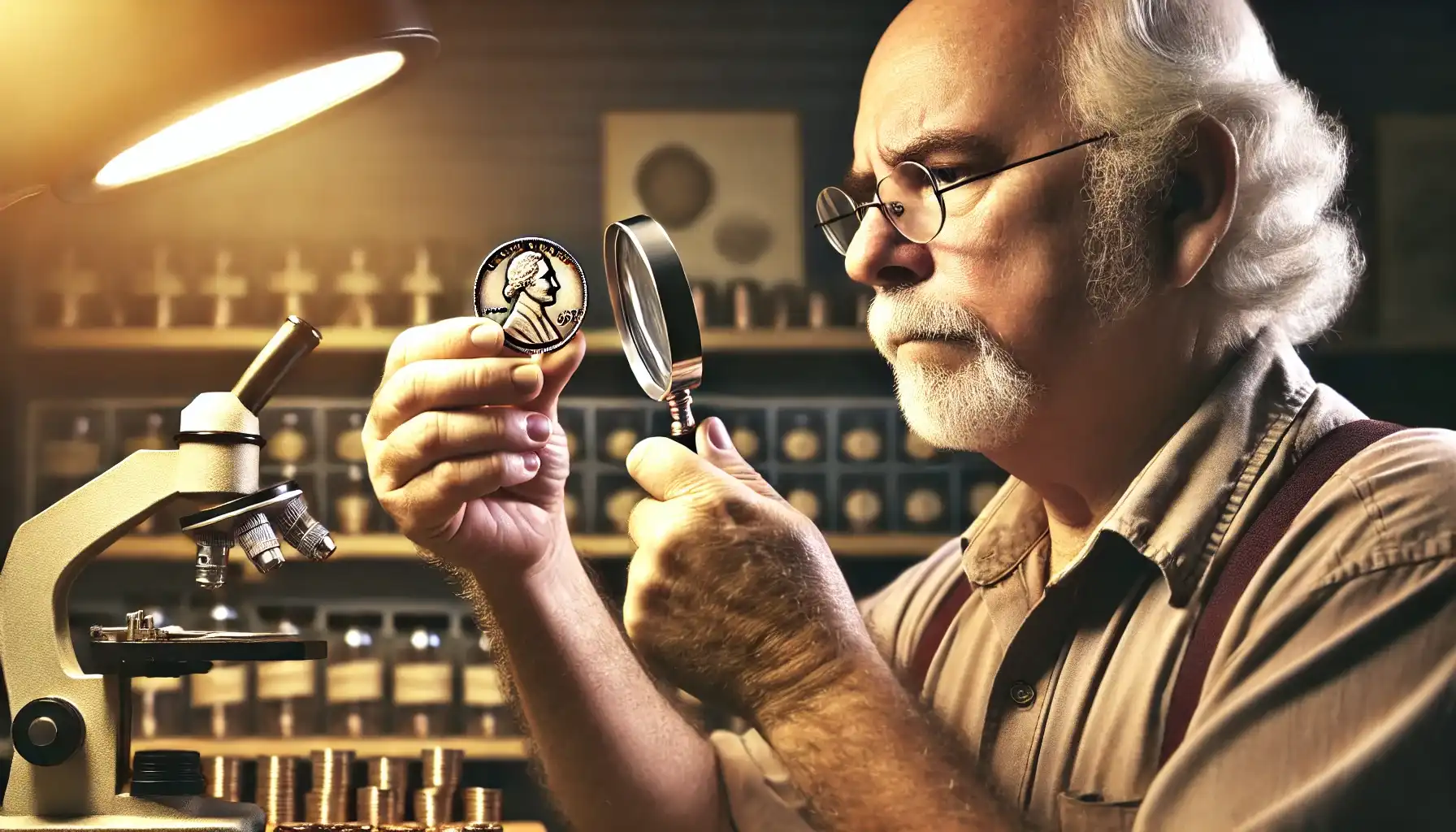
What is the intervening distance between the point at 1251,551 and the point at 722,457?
0.48 m

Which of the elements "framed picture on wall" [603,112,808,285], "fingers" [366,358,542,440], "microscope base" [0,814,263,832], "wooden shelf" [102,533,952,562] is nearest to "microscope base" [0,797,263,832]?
"microscope base" [0,814,263,832]

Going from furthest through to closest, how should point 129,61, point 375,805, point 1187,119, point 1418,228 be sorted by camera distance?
point 1418,228
point 375,805
point 1187,119
point 129,61

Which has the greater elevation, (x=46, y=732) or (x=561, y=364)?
(x=561, y=364)

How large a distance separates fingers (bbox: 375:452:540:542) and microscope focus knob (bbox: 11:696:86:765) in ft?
1.27

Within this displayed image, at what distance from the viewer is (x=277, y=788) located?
9.01ft

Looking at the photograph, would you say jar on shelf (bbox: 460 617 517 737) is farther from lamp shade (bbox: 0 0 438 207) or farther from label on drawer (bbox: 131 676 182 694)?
lamp shade (bbox: 0 0 438 207)

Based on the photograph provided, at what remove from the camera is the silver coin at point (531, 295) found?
1.20 metres

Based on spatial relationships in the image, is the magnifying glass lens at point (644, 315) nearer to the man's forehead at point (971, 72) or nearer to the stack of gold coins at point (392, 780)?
the man's forehead at point (971, 72)

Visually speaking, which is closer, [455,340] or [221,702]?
[455,340]

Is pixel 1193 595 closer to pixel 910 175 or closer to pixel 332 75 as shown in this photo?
pixel 910 175

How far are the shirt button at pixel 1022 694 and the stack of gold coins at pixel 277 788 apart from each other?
1948 mm

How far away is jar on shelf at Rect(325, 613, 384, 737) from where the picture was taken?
2842 mm

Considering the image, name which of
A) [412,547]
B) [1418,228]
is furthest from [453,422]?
[1418,228]

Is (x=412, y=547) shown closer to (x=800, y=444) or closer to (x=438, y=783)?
(x=438, y=783)
